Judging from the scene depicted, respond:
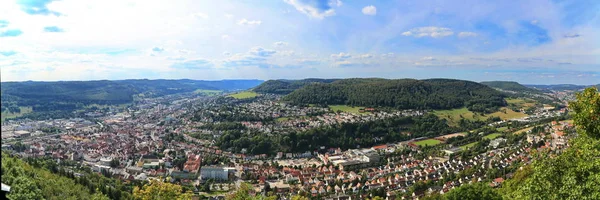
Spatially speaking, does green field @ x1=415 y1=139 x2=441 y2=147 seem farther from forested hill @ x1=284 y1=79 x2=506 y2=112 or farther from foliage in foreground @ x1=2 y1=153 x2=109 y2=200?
foliage in foreground @ x1=2 y1=153 x2=109 y2=200

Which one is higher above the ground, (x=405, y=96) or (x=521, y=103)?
(x=405, y=96)

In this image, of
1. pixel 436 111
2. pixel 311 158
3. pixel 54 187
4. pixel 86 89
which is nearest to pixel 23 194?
pixel 54 187

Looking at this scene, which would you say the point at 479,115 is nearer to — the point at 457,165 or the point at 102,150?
the point at 457,165

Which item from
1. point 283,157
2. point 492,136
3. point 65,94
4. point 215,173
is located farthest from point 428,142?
point 65,94

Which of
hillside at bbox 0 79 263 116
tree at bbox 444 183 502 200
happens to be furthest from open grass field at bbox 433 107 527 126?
hillside at bbox 0 79 263 116

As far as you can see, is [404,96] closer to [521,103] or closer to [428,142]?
[521,103]

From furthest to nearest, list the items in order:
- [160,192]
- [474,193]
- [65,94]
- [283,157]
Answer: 1. [65,94]
2. [283,157]
3. [474,193]
4. [160,192]
